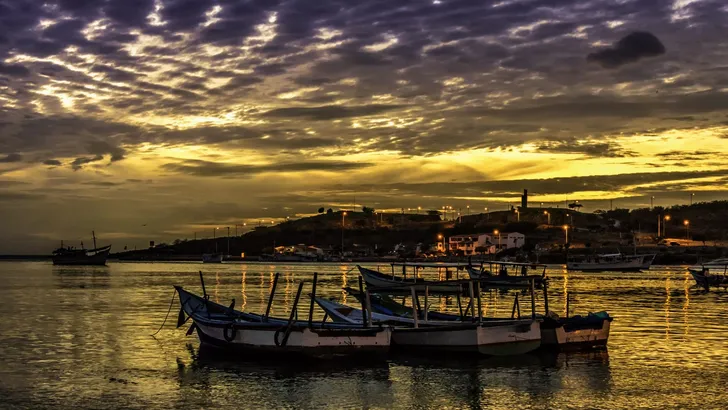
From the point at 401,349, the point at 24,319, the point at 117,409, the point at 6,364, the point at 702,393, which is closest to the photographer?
the point at 117,409

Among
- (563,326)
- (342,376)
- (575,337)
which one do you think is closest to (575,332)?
(575,337)

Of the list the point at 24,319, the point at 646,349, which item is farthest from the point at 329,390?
the point at 24,319

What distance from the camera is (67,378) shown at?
26734mm

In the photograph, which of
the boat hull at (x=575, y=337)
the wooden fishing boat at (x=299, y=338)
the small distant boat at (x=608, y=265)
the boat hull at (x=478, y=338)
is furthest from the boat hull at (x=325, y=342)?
the small distant boat at (x=608, y=265)

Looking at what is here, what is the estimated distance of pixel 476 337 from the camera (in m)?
30.9

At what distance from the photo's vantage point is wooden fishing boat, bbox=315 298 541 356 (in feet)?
102

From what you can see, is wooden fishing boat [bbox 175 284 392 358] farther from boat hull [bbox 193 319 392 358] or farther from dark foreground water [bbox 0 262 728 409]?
dark foreground water [bbox 0 262 728 409]

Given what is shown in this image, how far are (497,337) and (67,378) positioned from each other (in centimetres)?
1570

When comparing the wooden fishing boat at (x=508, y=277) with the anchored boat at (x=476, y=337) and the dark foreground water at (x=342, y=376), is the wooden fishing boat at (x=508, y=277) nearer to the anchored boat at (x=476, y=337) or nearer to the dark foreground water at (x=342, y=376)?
the anchored boat at (x=476, y=337)

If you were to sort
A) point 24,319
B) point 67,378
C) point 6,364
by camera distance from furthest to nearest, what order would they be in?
point 24,319
point 6,364
point 67,378

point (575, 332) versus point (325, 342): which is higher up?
point (325, 342)

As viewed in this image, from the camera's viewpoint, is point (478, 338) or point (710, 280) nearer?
point (478, 338)

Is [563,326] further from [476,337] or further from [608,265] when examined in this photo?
[608,265]

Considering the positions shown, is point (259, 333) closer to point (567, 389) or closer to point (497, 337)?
point (497, 337)
